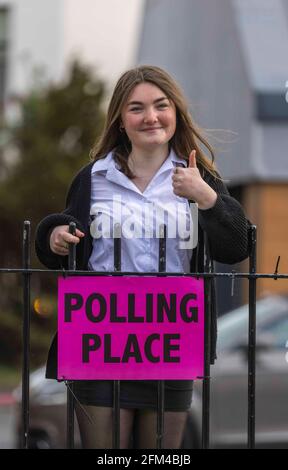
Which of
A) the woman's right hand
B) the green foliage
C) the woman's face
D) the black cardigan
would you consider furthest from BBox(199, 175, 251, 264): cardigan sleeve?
the green foliage

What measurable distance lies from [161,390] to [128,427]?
7.0 inches

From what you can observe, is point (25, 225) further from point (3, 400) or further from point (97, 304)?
point (3, 400)

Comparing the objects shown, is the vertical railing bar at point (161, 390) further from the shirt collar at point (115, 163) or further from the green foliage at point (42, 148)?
the green foliage at point (42, 148)

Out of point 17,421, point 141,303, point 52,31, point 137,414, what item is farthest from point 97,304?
point 52,31

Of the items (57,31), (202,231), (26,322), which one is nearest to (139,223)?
(202,231)

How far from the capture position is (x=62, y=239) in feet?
10.7

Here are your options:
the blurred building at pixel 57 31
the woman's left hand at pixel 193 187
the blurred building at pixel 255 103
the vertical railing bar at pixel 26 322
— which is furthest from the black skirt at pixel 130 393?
the blurred building at pixel 57 31

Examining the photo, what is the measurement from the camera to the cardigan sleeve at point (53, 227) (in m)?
3.34

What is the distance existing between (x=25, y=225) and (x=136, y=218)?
32 cm

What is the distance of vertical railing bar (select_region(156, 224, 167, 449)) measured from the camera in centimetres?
322

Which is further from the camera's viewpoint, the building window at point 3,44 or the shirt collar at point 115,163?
the building window at point 3,44

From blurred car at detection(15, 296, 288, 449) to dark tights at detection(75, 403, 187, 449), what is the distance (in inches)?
187

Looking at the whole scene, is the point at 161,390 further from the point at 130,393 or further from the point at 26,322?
the point at 26,322

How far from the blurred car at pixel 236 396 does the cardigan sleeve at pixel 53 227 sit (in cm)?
482
